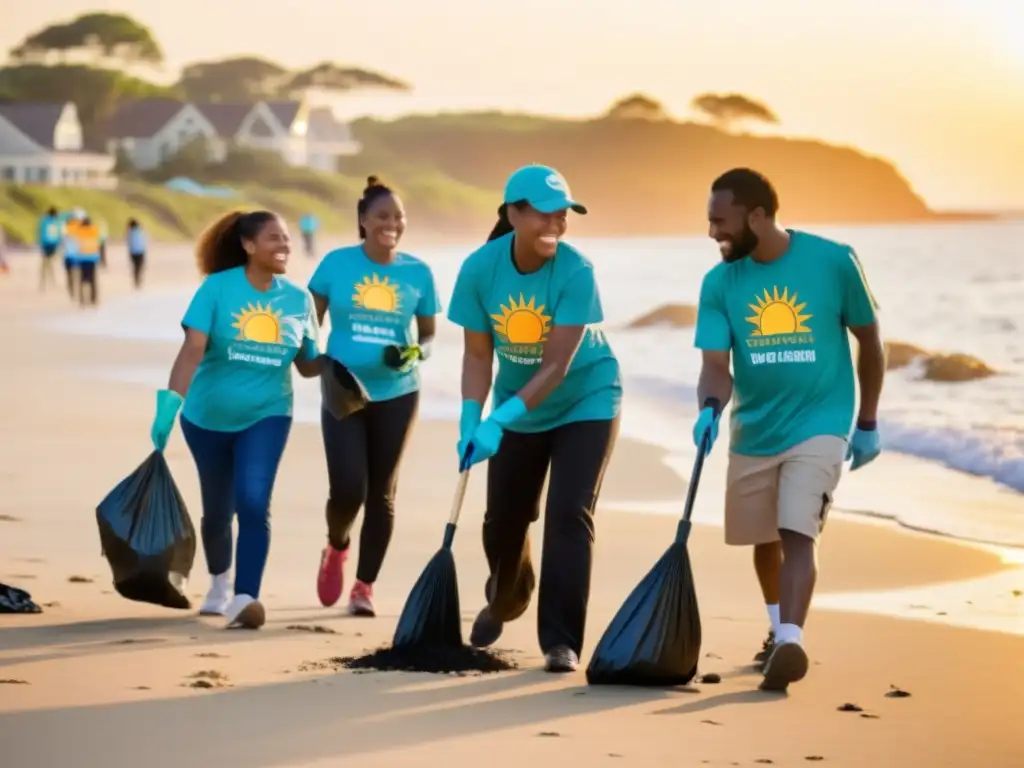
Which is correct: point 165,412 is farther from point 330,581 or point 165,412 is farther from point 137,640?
point 330,581

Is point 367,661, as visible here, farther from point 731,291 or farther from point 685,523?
point 731,291

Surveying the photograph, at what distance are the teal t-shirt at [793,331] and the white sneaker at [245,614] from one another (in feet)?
5.95

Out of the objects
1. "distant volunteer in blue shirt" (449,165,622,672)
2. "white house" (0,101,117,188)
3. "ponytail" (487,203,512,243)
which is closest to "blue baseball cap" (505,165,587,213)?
"distant volunteer in blue shirt" (449,165,622,672)

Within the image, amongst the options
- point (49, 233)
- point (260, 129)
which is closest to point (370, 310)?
point (49, 233)

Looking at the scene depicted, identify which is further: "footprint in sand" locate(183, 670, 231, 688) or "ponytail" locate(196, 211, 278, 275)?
"ponytail" locate(196, 211, 278, 275)

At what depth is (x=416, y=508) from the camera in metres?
9.90

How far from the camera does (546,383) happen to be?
5.90m

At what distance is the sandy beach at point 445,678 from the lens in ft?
15.8

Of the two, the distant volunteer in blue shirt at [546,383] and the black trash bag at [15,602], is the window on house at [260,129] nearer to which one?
the black trash bag at [15,602]

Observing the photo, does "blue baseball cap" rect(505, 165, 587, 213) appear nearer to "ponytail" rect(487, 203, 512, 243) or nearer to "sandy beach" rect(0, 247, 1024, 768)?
"ponytail" rect(487, 203, 512, 243)

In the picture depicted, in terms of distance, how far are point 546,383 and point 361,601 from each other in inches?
63.4

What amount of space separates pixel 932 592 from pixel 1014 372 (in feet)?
48.4

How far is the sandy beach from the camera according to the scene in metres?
4.82

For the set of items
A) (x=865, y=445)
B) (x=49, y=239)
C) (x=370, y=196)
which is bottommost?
(x=865, y=445)
